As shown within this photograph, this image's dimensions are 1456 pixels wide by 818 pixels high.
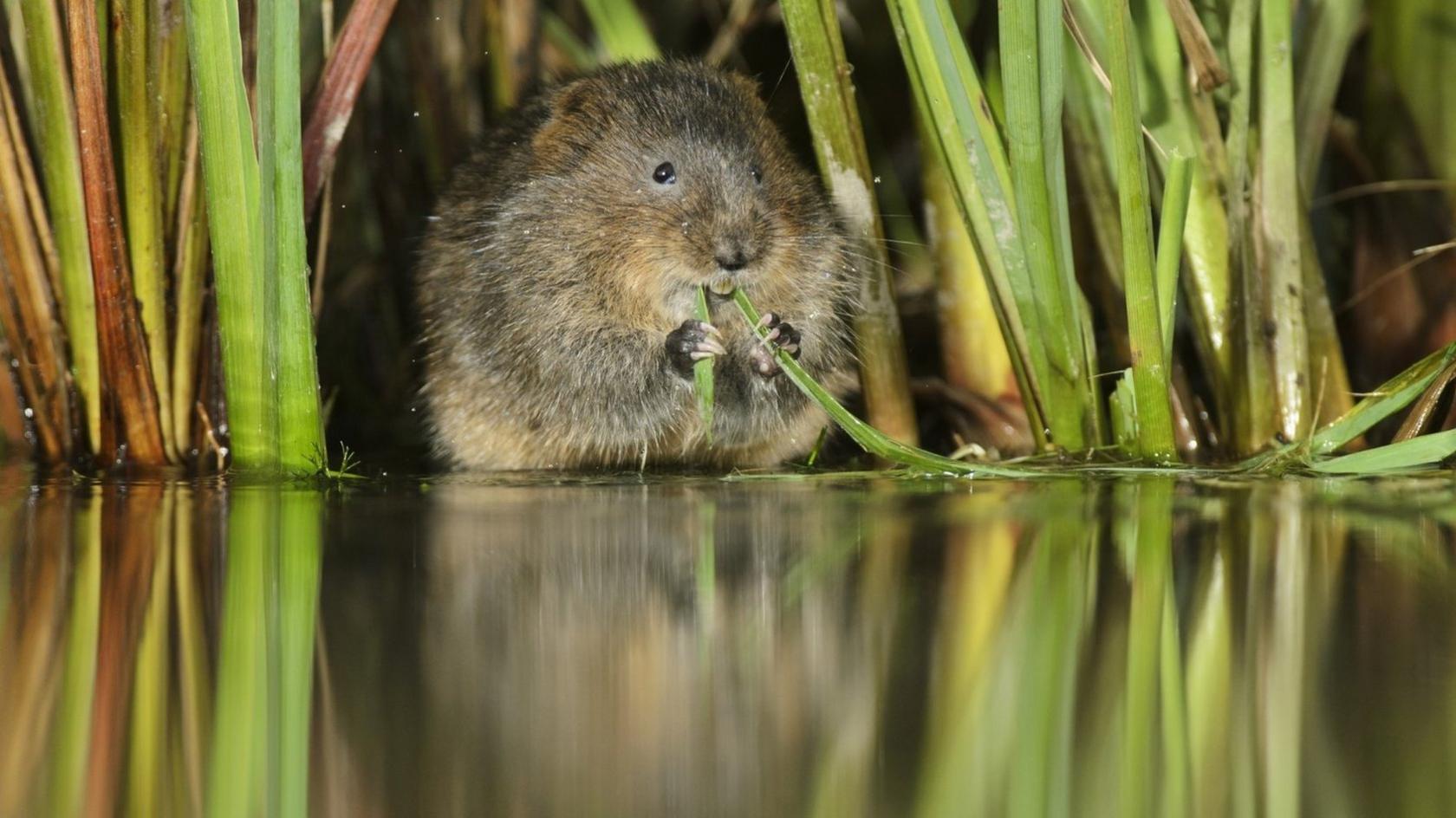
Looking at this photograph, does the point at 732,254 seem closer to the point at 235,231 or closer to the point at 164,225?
the point at 235,231

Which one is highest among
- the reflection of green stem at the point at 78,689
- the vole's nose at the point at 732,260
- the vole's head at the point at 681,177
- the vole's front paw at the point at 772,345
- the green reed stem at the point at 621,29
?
the green reed stem at the point at 621,29

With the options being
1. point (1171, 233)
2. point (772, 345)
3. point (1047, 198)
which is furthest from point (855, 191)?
point (1171, 233)

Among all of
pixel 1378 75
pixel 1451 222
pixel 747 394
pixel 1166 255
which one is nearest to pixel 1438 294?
pixel 1451 222

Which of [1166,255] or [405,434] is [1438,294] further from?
[405,434]

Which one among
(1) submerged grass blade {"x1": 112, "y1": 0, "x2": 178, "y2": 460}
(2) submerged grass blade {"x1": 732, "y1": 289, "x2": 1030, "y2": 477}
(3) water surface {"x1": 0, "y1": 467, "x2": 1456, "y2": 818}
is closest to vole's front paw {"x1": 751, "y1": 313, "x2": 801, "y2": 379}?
(2) submerged grass blade {"x1": 732, "y1": 289, "x2": 1030, "y2": 477}

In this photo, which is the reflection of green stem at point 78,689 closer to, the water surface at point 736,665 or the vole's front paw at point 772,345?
the water surface at point 736,665

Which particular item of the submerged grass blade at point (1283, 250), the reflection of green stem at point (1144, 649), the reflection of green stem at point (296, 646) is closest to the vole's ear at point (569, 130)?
the reflection of green stem at point (296, 646)
